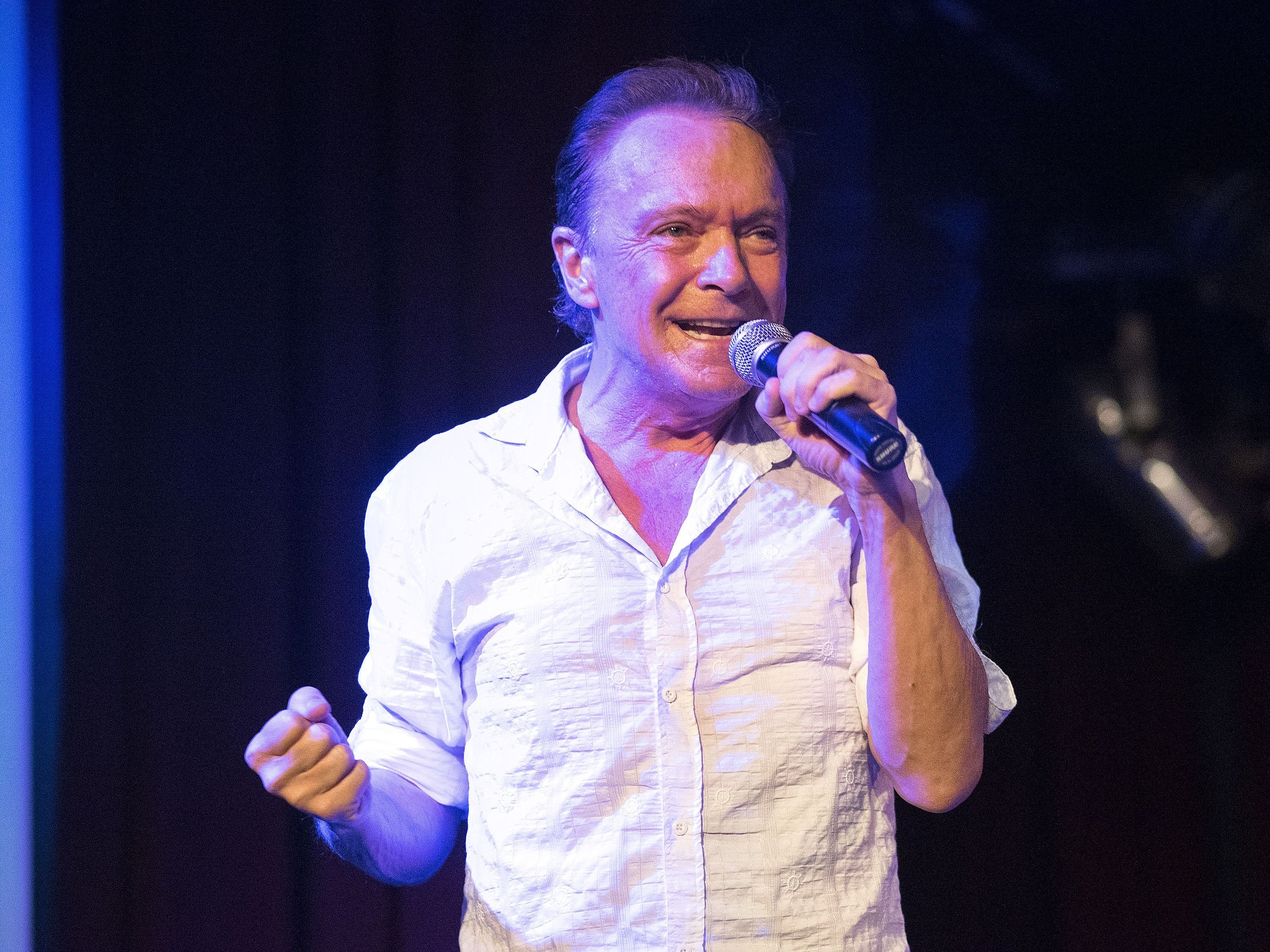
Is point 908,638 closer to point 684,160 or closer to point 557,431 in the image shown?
point 557,431

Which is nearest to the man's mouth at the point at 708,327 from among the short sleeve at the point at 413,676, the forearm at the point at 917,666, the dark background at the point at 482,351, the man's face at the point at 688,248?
the man's face at the point at 688,248

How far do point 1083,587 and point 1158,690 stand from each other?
255mm

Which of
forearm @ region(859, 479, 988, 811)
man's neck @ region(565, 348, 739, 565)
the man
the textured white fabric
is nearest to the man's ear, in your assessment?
the man

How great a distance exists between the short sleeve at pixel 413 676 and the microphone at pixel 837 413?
547 mm

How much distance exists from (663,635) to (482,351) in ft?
2.67

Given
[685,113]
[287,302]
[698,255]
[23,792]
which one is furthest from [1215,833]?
[23,792]

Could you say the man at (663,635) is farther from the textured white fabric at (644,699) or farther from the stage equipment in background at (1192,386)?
the stage equipment in background at (1192,386)

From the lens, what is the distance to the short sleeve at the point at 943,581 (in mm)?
1431

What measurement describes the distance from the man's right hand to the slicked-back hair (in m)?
0.82

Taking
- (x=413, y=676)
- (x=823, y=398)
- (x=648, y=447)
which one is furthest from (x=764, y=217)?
(x=413, y=676)

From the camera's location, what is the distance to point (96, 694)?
1783 mm

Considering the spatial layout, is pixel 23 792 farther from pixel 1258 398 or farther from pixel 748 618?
pixel 1258 398

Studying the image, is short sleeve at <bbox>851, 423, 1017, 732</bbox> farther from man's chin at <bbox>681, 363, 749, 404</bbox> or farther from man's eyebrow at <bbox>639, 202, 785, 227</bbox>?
man's eyebrow at <bbox>639, 202, 785, 227</bbox>

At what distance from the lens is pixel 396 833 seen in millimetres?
1445
